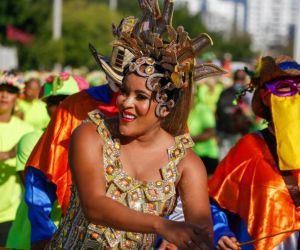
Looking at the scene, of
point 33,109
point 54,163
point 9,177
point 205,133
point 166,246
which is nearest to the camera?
point 166,246

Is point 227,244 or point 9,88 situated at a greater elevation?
point 9,88

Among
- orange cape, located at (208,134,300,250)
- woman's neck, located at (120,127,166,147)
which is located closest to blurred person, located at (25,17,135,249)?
orange cape, located at (208,134,300,250)

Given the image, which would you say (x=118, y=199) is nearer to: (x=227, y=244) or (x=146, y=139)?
(x=146, y=139)

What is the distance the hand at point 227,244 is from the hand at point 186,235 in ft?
3.24

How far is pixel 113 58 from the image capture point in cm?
392

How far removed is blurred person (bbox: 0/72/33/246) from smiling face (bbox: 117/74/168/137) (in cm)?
360

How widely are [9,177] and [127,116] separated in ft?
13.3

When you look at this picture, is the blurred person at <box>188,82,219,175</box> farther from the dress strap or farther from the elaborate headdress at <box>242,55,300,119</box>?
the dress strap

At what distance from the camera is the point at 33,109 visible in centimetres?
1055

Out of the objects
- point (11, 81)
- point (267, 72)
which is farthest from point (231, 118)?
point (267, 72)

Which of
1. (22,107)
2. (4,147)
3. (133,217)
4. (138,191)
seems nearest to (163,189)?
(138,191)

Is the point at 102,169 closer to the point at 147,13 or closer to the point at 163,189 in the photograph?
the point at 163,189

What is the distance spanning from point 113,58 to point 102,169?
61cm

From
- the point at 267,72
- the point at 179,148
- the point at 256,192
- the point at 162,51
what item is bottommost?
the point at 256,192
